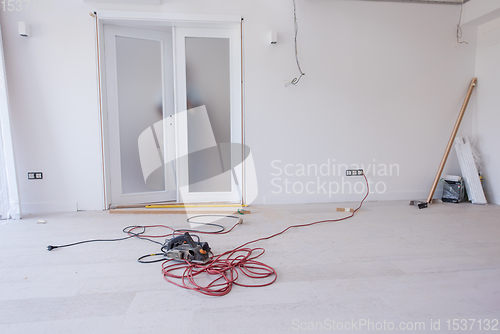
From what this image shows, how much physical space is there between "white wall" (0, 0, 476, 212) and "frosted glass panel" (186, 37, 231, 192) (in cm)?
33

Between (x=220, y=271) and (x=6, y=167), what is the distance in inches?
110

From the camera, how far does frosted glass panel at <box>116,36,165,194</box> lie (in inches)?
138

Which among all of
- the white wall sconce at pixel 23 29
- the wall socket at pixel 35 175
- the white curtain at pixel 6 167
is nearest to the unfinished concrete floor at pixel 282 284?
the white curtain at pixel 6 167

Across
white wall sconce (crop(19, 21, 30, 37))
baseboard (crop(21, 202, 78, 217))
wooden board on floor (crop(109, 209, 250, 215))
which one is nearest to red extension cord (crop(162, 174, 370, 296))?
wooden board on floor (crop(109, 209, 250, 215))

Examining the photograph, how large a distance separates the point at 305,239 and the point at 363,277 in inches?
27.9

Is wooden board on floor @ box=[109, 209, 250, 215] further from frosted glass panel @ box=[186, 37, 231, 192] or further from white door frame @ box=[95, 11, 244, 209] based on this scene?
frosted glass panel @ box=[186, 37, 231, 192]

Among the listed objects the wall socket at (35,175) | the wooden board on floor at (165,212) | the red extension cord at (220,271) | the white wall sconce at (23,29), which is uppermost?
the white wall sconce at (23,29)

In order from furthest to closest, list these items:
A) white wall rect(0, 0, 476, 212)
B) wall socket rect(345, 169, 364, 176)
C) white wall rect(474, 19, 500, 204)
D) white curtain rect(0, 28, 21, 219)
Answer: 1. wall socket rect(345, 169, 364, 176)
2. white wall rect(474, 19, 500, 204)
3. white wall rect(0, 0, 476, 212)
4. white curtain rect(0, 28, 21, 219)

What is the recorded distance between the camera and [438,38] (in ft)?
12.3

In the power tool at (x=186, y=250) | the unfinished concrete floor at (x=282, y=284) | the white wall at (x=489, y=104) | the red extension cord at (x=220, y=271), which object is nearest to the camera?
the unfinished concrete floor at (x=282, y=284)

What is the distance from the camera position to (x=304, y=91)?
11.7 feet

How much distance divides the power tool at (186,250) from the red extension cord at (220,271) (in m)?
0.04

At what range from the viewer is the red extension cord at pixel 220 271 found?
5.23 feet

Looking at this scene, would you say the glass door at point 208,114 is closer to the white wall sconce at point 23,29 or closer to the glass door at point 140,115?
the glass door at point 140,115
